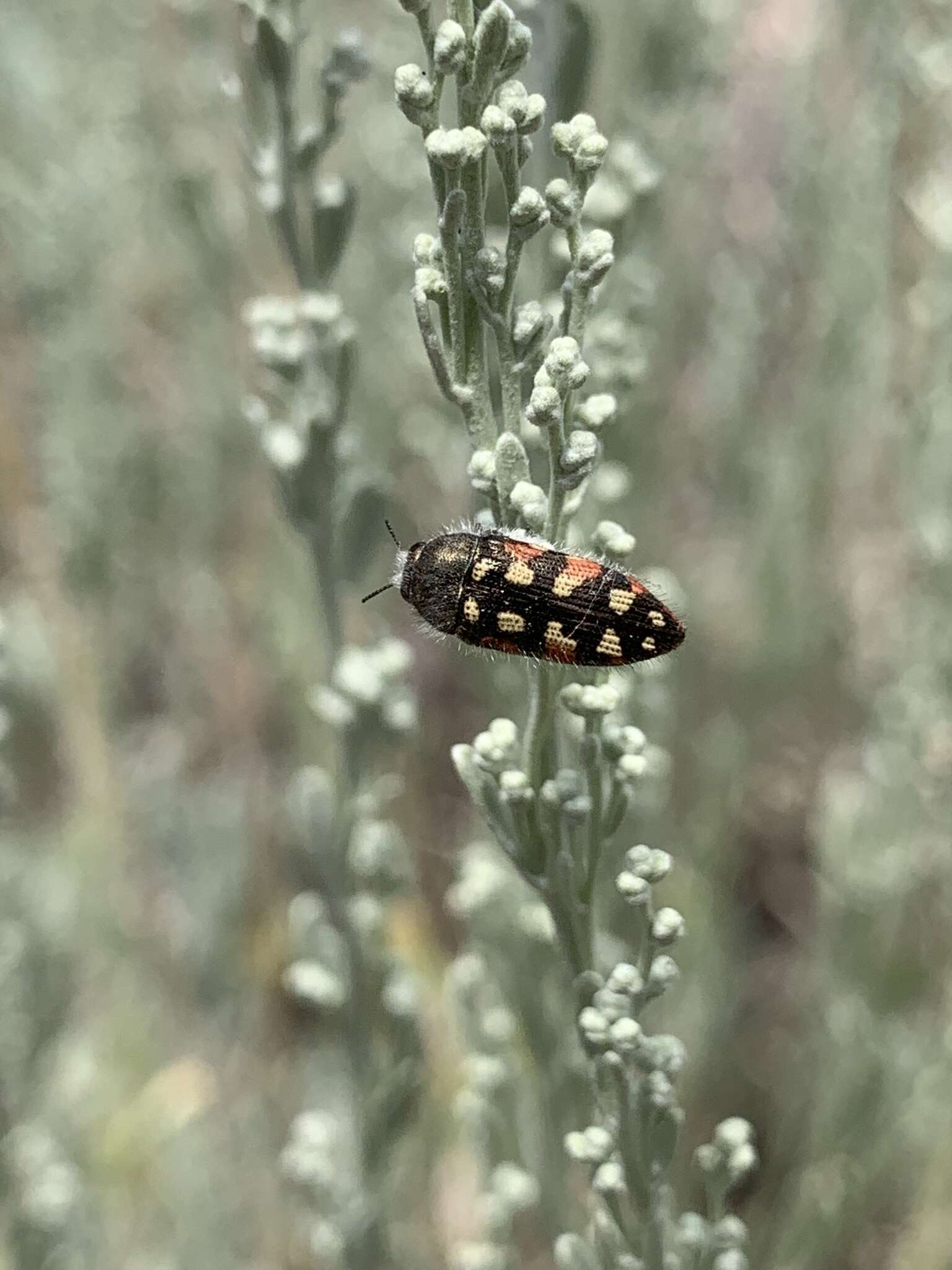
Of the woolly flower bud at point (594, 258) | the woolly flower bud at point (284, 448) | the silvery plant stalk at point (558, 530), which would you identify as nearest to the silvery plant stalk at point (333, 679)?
the woolly flower bud at point (284, 448)

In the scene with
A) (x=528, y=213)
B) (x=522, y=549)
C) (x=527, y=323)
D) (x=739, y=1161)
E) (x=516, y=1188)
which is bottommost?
(x=516, y=1188)

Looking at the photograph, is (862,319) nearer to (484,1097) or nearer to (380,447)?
(380,447)

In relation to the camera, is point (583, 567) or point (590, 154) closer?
point (590, 154)

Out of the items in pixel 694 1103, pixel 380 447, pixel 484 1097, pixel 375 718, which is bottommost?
pixel 694 1103

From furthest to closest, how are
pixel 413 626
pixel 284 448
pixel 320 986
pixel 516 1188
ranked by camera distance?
pixel 413 626 → pixel 320 986 → pixel 516 1188 → pixel 284 448

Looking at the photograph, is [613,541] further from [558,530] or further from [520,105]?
[520,105]

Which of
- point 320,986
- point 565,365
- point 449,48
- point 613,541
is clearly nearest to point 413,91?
point 449,48

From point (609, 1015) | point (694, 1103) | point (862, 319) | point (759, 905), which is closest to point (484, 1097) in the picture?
point (609, 1015)
